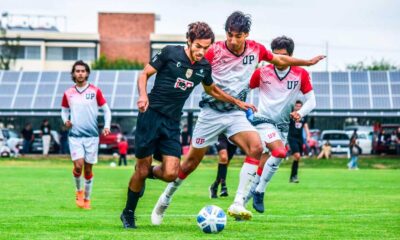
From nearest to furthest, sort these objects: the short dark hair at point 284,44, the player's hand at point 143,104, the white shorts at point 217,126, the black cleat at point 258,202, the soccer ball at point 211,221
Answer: the player's hand at point 143,104, the soccer ball at point 211,221, the white shorts at point 217,126, the black cleat at point 258,202, the short dark hair at point 284,44

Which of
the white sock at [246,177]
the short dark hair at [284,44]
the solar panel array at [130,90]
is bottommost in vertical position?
the white sock at [246,177]

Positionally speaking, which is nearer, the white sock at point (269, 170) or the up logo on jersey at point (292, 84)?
the white sock at point (269, 170)

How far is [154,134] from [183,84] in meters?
0.72

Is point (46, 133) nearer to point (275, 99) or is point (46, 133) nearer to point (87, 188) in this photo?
point (87, 188)

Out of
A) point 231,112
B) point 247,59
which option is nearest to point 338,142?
point 231,112

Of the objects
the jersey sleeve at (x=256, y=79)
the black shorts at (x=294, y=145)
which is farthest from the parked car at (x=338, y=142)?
the jersey sleeve at (x=256, y=79)

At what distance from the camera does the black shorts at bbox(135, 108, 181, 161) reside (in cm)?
1266

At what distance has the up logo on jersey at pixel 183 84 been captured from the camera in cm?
1274

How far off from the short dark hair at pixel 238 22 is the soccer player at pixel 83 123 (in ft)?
16.0

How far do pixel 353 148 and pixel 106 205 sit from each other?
92.6ft

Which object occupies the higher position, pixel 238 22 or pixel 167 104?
pixel 238 22

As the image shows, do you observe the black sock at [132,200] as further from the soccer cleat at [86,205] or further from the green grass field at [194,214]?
the soccer cleat at [86,205]

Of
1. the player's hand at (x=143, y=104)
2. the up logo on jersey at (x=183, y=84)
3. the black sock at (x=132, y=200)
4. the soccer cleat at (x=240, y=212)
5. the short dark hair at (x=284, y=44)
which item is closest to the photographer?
the player's hand at (x=143, y=104)

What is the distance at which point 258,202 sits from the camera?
15.6 meters
